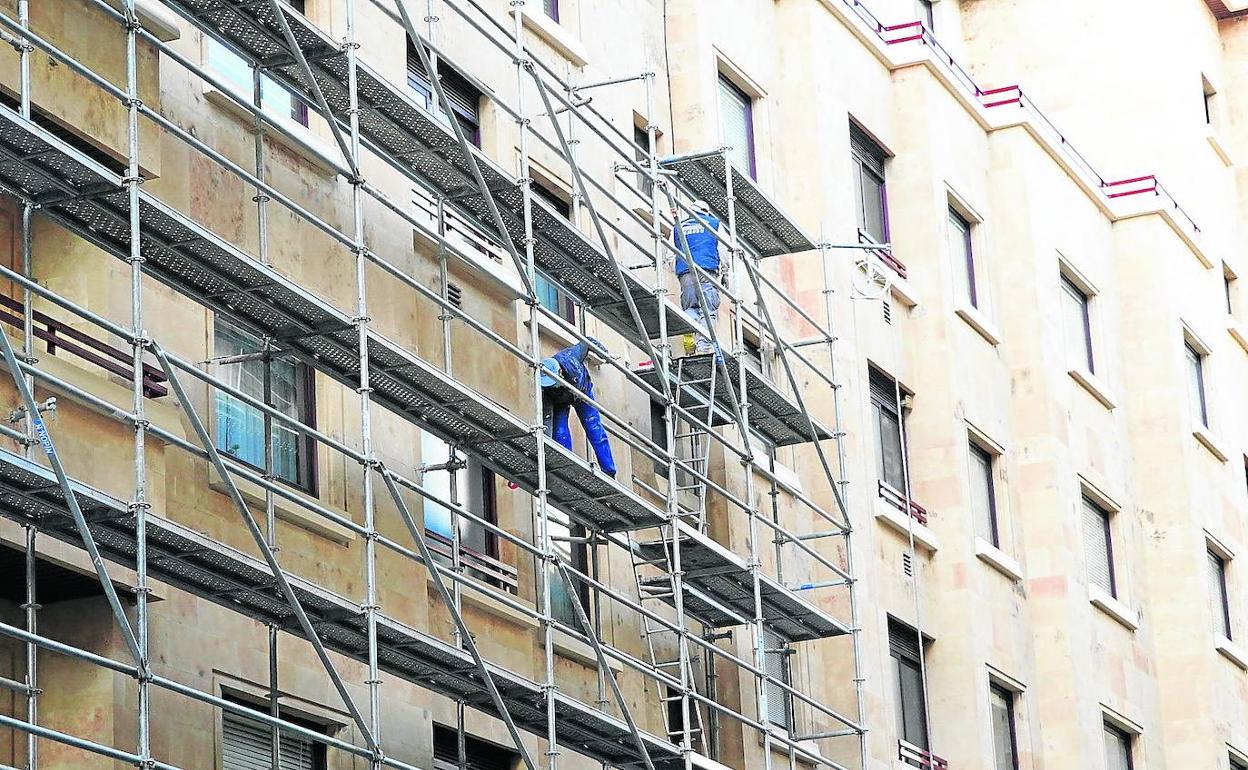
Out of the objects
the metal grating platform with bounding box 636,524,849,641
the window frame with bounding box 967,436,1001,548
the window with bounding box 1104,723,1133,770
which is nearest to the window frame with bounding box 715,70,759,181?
the window frame with bounding box 967,436,1001,548

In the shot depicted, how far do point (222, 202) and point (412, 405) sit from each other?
212cm

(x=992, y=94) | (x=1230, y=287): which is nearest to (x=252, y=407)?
(x=992, y=94)

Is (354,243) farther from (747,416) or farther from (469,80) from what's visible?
(747,416)

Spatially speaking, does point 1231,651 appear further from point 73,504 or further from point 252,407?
point 73,504

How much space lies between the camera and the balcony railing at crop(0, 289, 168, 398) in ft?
60.2

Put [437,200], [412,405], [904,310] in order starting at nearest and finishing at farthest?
[412,405] → [437,200] → [904,310]

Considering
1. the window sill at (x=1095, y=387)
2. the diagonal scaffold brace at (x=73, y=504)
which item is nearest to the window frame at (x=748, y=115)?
the window sill at (x=1095, y=387)

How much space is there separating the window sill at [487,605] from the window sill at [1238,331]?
23387 mm

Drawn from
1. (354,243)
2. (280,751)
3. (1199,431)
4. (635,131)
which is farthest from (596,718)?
(1199,431)

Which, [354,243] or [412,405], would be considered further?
[412,405]

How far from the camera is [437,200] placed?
2436 cm

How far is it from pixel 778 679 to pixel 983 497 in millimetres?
7045

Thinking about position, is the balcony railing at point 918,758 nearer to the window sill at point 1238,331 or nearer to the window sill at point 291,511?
the window sill at point 291,511

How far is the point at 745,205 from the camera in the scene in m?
28.6
